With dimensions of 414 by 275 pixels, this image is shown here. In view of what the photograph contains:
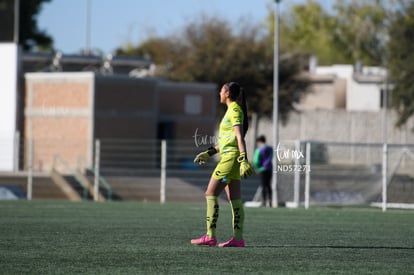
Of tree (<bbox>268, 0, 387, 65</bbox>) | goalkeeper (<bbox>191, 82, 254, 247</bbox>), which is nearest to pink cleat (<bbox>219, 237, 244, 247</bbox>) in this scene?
goalkeeper (<bbox>191, 82, 254, 247</bbox>)

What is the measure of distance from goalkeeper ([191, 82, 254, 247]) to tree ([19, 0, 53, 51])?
213 feet

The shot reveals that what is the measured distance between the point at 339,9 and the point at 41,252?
93077 millimetres

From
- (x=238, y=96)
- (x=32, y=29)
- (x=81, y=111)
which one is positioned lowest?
(x=81, y=111)

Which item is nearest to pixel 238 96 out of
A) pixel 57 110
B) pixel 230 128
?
pixel 230 128

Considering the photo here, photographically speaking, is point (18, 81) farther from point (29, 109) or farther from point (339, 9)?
point (339, 9)

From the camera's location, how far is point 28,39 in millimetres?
85688

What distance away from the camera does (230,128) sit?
13.5 metres

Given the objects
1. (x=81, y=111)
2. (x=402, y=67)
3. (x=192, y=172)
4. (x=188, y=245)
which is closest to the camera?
(x=188, y=245)

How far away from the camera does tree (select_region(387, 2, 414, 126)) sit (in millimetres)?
64188

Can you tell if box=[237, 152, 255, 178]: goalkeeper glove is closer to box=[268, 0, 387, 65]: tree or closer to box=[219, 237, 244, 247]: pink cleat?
box=[219, 237, 244, 247]: pink cleat

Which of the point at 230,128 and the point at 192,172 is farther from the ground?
the point at 230,128

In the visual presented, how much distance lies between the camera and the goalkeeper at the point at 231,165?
1344cm

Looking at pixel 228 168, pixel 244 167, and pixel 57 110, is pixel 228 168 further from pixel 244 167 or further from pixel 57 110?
pixel 57 110

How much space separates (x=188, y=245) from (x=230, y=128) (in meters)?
1.54
